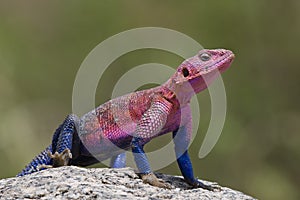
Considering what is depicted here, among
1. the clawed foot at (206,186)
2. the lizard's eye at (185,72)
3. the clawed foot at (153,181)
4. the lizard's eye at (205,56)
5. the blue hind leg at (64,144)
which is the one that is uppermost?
the lizard's eye at (205,56)

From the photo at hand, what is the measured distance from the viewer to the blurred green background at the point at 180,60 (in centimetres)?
623

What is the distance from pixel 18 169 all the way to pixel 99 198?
322cm

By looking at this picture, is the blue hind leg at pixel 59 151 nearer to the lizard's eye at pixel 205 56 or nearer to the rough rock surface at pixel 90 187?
the rough rock surface at pixel 90 187

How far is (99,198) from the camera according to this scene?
2.78 m

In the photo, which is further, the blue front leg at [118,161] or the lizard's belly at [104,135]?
the blue front leg at [118,161]

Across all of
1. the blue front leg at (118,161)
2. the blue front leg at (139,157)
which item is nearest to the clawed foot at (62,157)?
the blue front leg at (118,161)

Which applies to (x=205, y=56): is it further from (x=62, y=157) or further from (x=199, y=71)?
(x=62, y=157)

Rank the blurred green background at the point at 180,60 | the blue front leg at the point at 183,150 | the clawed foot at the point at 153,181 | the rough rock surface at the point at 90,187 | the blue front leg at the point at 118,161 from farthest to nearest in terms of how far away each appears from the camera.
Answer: the blurred green background at the point at 180,60
the blue front leg at the point at 118,161
the blue front leg at the point at 183,150
the clawed foot at the point at 153,181
the rough rock surface at the point at 90,187

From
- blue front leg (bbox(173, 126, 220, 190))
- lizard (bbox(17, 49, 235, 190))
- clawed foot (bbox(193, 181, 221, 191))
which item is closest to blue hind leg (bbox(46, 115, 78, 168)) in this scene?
lizard (bbox(17, 49, 235, 190))

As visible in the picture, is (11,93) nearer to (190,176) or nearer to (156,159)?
(156,159)

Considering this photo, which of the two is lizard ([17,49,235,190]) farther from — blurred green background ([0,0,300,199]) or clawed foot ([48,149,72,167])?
blurred green background ([0,0,300,199])

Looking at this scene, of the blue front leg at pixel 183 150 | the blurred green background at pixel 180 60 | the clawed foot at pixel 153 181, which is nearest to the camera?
the clawed foot at pixel 153 181

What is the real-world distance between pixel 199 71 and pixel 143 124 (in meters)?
0.36

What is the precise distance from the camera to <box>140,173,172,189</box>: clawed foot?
310 cm
